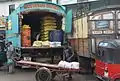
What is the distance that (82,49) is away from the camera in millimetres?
15289

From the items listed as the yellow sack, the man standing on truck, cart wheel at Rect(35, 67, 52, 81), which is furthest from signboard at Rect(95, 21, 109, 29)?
the man standing on truck

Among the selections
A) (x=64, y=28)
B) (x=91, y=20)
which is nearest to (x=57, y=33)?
(x=64, y=28)

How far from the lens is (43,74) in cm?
1336

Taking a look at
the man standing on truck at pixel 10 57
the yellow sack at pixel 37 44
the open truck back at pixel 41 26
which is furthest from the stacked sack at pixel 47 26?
the man standing on truck at pixel 10 57

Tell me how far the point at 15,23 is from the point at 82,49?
12.1 feet

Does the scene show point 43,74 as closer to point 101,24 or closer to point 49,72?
point 49,72

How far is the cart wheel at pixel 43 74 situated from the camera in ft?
43.3

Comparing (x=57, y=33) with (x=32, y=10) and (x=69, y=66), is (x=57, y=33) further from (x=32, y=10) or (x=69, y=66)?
(x=69, y=66)

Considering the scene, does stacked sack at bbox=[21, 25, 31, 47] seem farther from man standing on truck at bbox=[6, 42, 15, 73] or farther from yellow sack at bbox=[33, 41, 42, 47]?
man standing on truck at bbox=[6, 42, 15, 73]

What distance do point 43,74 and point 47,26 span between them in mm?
4342

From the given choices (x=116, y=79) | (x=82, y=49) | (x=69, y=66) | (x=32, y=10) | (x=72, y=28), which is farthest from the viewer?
(x=72, y=28)

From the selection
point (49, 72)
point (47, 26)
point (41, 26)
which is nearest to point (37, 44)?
point (47, 26)

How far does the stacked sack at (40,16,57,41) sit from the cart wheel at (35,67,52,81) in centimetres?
397

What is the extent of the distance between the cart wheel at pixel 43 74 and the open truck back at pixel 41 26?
308 cm
